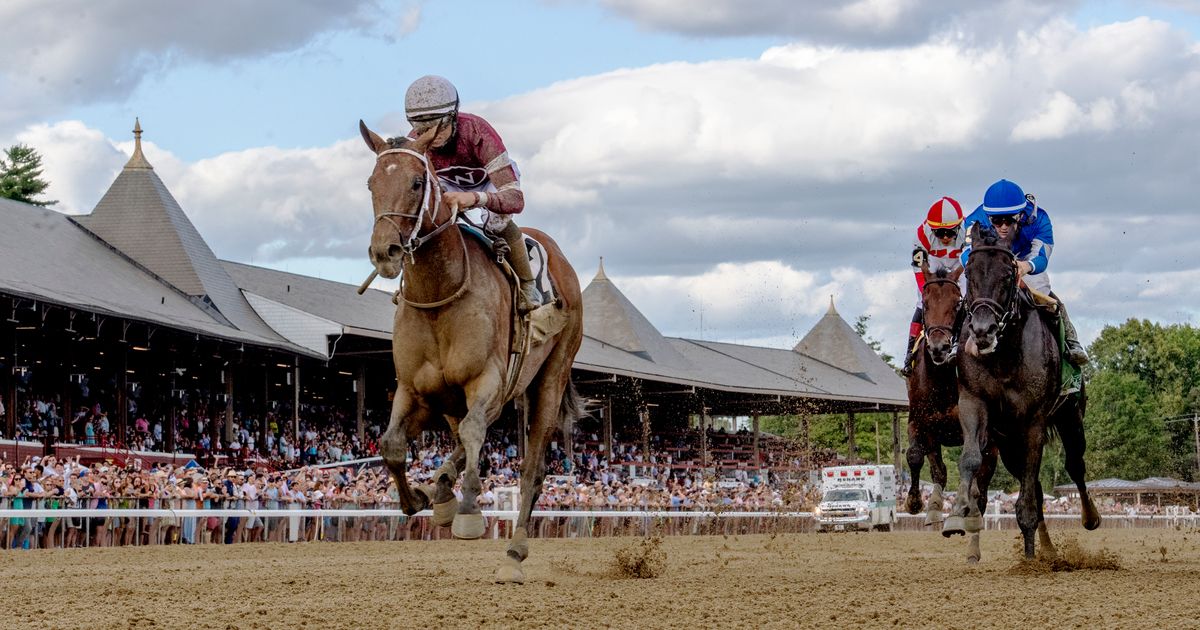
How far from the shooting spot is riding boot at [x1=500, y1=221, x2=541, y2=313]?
9977mm

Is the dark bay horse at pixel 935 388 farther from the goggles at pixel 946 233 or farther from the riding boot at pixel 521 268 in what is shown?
the riding boot at pixel 521 268

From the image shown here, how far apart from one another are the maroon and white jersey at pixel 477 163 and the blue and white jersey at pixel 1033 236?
451 cm

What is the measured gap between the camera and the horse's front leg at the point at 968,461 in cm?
1161

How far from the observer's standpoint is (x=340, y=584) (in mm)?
10289

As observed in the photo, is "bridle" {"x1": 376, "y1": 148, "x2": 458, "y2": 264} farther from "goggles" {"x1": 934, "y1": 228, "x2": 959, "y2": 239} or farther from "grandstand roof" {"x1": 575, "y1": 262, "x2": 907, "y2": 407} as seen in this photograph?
"grandstand roof" {"x1": 575, "y1": 262, "x2": 907, "y2": 407}

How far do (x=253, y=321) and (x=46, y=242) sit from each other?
5.30m

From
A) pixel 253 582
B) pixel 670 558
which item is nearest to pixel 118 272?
pixel 670 558

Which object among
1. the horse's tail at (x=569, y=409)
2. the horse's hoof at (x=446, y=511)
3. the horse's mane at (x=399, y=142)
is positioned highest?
the horse's mane at (x=399, y=142)

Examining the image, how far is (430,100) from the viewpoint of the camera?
9.48 metres

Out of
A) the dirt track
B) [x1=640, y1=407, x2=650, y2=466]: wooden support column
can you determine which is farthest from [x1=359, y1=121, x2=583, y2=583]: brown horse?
[x1=640, y1=407, x2=650, y2=466]: wooden support column

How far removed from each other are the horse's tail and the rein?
2.42 m

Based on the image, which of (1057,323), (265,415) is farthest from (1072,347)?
(265,415)

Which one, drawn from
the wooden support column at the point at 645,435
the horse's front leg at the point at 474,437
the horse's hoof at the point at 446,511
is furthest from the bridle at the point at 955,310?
the wooden support column at the point at 645,435

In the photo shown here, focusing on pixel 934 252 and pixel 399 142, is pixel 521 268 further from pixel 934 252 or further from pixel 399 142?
pixel 934 252
